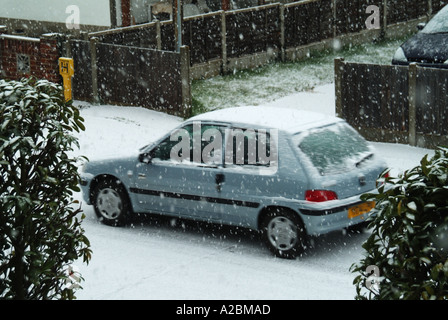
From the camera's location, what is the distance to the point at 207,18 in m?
20.1

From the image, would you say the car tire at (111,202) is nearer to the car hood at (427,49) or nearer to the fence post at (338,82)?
the fence post at (338,82)

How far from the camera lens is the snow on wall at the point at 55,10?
24.8 m

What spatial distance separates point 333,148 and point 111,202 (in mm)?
3018

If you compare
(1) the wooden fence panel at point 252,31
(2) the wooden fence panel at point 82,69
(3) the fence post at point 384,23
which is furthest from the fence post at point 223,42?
(3) the fence post at point 384,23

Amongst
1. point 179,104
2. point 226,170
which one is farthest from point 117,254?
point 179,104

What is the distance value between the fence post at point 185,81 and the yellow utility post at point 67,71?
257 cm

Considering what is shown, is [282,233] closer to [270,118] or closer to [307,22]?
[270,118]

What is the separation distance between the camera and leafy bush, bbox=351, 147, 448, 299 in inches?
167

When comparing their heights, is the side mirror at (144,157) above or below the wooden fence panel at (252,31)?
below

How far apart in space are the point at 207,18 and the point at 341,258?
38.8 ft

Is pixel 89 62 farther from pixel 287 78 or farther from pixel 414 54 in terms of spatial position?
pixel 414 54

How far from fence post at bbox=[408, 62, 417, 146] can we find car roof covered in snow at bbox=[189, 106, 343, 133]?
406 centimetres

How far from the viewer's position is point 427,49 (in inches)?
674
